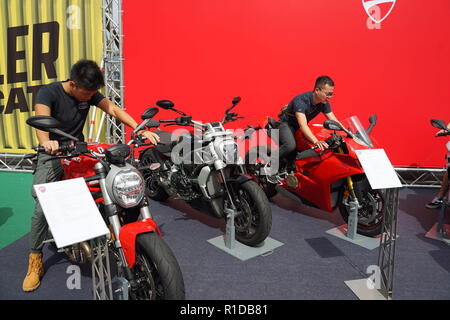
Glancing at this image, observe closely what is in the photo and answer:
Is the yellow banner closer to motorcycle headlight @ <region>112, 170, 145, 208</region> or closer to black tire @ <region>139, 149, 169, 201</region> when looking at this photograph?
black tire @ <region>139, 149, 169, 201</region>

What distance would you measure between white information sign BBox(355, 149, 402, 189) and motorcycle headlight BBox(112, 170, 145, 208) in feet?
4.96

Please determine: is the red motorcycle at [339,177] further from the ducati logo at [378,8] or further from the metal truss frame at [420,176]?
the ducati logo at [378,8]

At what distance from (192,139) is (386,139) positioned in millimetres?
3577

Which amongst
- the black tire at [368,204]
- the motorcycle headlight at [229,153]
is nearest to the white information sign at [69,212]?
the motorcycle headlight at [229,153]

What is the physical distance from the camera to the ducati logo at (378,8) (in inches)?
189

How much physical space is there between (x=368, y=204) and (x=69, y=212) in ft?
9.49

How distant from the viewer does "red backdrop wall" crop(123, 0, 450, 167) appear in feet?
16.0

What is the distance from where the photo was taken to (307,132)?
3.45 meters

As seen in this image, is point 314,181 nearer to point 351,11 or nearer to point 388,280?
point 388,280

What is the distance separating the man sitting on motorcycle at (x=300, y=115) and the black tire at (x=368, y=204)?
2.06 feet

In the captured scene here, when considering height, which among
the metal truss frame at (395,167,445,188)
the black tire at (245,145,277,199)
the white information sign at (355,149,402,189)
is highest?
the white information sign at (355,149,402,189)

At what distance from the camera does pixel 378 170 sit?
7.10 ft

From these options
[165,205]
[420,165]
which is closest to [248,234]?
[165,205]

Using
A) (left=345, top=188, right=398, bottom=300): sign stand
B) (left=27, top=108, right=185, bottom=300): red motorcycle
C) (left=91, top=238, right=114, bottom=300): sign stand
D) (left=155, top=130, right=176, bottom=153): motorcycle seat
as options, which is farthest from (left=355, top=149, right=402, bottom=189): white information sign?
(left=155, top=130, right=176, bottom=153): motorcycle seat
